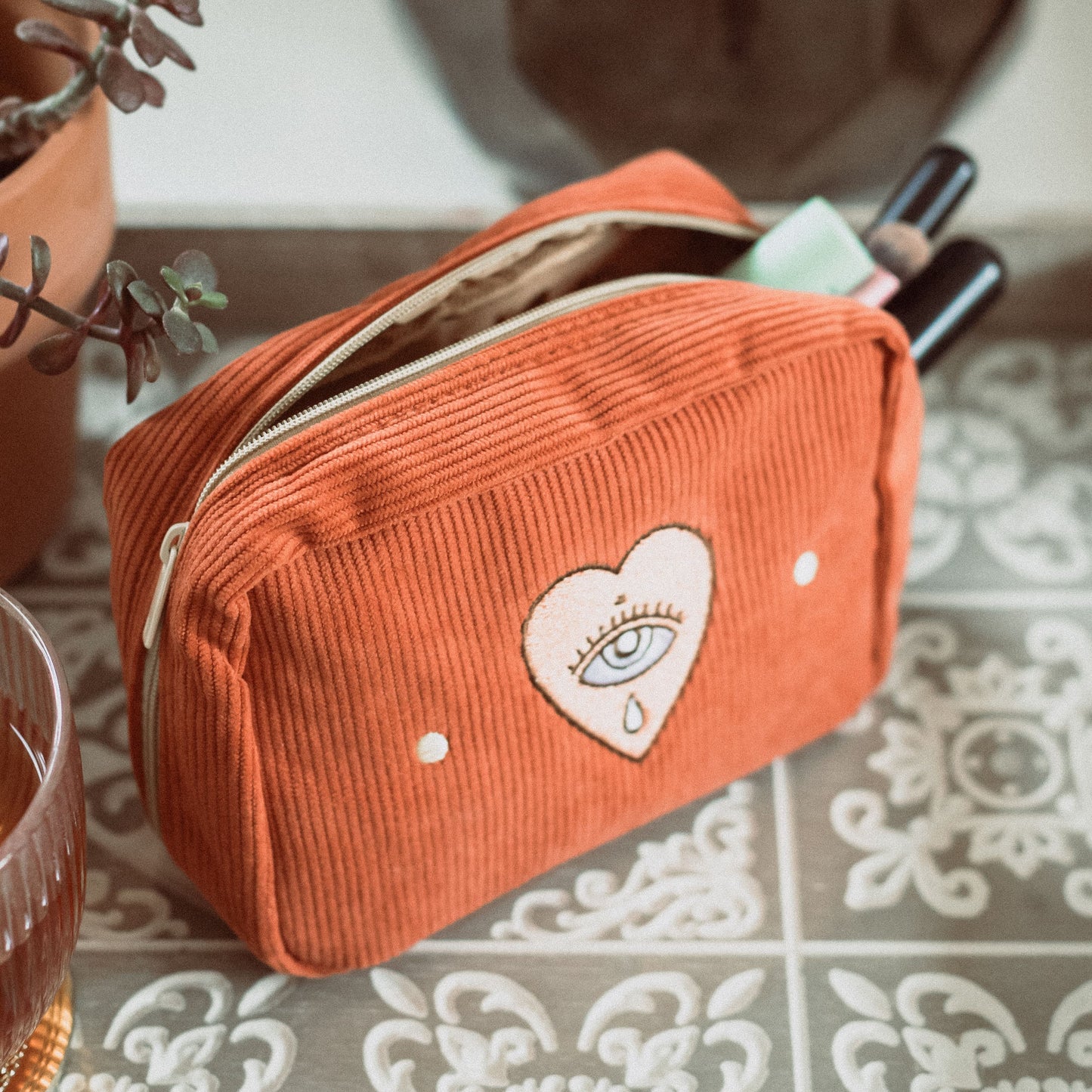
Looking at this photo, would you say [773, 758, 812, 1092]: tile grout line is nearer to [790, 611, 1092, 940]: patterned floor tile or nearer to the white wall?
[790, 611, 1092, 940]: patterned floor tile

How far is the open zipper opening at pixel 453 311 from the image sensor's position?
434 mm

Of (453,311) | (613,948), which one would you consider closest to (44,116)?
(453,311)

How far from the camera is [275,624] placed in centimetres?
42

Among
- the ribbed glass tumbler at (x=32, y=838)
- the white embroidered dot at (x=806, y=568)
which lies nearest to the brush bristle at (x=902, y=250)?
the white embroidered dot at (x=806, y=568)

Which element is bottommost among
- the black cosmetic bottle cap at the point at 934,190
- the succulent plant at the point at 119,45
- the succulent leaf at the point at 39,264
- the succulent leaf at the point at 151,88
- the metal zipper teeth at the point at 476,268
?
the black cosmetic bottle cap at the point at 934,190

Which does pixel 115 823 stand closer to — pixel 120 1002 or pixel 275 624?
pixel 120 1002

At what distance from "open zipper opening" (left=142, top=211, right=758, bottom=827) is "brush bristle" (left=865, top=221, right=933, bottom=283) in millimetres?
49

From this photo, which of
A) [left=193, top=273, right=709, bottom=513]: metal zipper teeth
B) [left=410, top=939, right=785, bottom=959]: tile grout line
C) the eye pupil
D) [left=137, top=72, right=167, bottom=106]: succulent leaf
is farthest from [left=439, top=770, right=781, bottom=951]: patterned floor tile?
[left=137, top=72, right=167, bottom=106]: succulent leaf

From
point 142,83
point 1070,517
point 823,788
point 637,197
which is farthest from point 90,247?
point 1070,517

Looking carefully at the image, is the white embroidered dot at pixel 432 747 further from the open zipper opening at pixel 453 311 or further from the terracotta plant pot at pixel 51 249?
the terracotta plant pot at pixel 51 249

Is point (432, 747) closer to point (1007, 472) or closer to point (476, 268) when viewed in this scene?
point (476, 268)

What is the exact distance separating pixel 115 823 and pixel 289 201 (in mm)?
323

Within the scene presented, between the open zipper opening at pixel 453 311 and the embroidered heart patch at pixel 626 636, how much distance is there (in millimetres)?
83

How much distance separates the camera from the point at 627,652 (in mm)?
477
